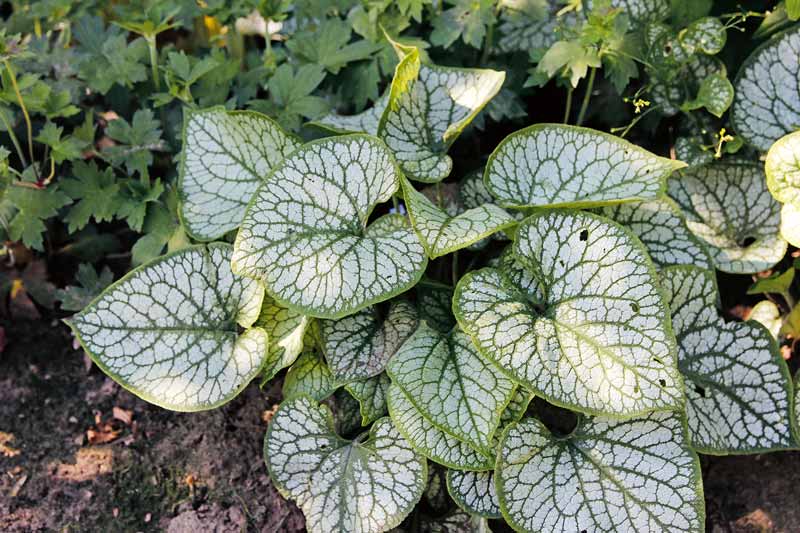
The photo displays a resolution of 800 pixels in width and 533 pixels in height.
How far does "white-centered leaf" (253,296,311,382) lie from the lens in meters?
2.05

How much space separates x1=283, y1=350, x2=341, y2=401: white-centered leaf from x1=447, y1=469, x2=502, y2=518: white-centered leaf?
1.24ft

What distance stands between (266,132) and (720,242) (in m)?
1.30

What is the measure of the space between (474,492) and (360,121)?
106cm

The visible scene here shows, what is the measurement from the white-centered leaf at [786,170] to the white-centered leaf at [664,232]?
25cm

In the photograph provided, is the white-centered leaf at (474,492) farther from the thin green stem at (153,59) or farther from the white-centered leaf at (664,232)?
the thin green stem at (153,59)

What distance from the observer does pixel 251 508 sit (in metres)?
2.14

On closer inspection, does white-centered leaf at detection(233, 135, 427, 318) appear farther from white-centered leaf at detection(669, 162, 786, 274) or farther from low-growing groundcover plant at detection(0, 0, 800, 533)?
white-centered leaf at detection(669, 162, 786, 274)

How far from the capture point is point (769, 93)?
2.32 metres

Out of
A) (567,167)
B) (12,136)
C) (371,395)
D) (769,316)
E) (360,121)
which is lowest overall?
(371,395)

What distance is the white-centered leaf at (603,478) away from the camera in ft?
6.09

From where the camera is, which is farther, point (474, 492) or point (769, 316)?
point (769, 316)

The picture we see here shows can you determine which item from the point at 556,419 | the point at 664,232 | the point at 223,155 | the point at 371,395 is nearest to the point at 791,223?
the point at 664,232

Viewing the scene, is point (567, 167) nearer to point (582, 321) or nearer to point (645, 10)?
point (582, 321)

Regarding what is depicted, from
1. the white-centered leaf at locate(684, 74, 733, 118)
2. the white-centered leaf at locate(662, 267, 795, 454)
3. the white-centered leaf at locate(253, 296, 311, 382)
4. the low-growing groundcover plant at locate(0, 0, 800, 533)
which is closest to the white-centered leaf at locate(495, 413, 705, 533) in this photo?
the low-growing groundcover plant at locate(0, 0, 800, 533)
